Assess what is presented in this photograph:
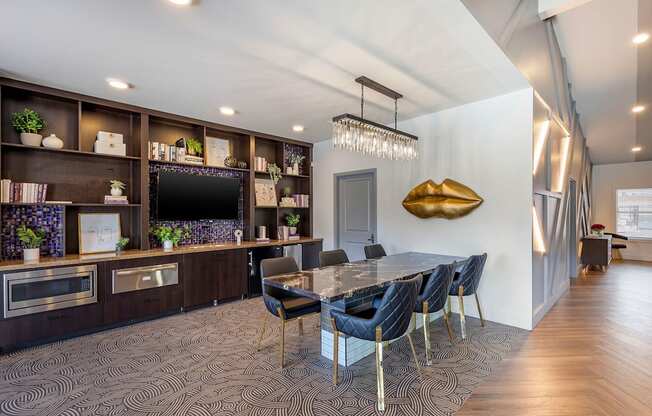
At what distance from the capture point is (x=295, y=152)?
20.7 ft

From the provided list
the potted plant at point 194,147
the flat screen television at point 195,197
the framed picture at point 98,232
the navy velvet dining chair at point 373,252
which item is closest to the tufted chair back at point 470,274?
the navy velvet dining chair at point 373,252

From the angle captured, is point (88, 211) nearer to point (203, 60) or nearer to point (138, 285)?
point (138, 285)

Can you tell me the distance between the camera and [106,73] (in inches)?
126

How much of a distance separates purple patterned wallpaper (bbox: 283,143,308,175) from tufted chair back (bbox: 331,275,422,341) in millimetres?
4218

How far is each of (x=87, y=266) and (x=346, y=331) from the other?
118 inches

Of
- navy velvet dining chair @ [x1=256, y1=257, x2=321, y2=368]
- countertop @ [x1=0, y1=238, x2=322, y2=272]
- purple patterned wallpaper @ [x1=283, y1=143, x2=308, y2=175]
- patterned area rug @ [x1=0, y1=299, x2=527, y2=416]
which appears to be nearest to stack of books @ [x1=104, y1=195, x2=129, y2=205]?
countertop @ [x1=0, y1=238, x2=322, y2=272]

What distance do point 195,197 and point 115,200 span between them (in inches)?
40.4

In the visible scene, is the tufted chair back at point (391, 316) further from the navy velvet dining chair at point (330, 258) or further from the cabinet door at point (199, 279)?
the cabinet door at point (199, 279)

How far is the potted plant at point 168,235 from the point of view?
14.2ft

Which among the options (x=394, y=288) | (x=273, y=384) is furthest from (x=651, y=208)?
(x=273, y=384)

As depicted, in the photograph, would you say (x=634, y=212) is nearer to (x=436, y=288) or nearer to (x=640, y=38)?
(x=640, y=38)

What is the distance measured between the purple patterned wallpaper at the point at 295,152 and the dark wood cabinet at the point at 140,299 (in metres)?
2.80

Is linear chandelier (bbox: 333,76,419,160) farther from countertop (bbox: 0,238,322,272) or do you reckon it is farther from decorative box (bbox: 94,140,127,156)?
decorative box (bbox: 94,140,127,156)

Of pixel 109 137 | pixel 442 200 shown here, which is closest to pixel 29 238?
pixel 109 137
